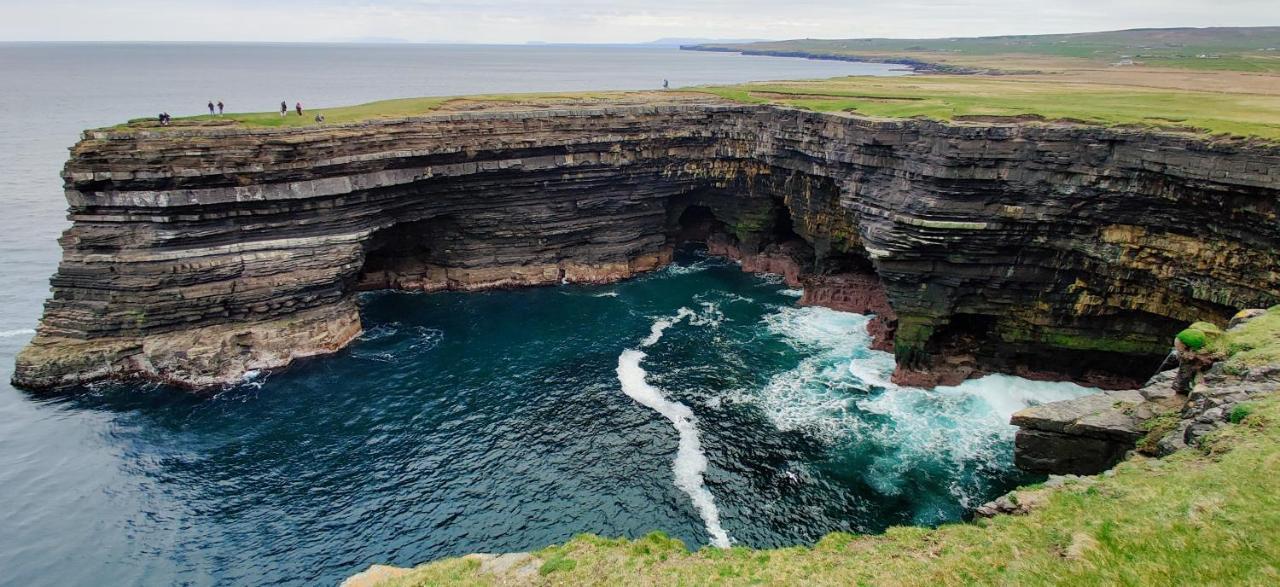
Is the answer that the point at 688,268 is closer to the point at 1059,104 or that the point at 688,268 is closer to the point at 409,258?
the point at 409,258

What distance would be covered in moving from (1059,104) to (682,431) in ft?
104

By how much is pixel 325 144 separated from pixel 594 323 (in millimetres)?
20837

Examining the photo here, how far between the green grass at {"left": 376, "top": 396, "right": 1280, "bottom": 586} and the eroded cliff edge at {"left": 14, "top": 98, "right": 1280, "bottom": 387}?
16704 mm

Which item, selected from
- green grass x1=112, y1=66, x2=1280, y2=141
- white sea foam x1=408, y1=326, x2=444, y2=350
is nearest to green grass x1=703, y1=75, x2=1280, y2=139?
green grass x1=112, y1=66, x2=1280, y2=141

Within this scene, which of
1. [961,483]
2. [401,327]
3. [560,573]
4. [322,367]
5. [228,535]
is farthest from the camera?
[401,327]

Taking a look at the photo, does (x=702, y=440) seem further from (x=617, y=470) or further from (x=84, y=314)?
(x=84, y=314)

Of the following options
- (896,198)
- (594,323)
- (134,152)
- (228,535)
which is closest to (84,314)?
(134,152)

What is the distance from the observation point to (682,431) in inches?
1383

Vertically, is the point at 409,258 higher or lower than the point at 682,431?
higher

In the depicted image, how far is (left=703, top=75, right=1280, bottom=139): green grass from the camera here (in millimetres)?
34438

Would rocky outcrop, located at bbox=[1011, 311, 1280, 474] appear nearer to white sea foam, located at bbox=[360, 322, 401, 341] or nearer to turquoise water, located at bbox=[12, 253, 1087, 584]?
turquoise water, located at bbox=[12, 253, 1087, 584]

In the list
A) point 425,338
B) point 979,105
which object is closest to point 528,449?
point 425,338

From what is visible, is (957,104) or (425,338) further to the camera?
(425,338)

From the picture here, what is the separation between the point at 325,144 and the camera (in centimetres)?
4391
